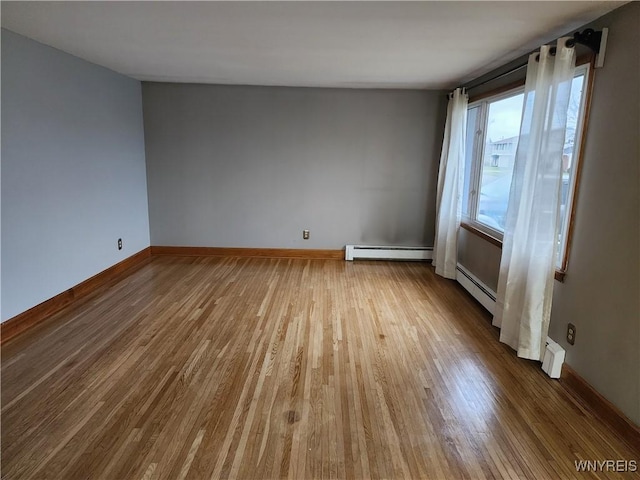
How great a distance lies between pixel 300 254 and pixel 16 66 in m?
3.46

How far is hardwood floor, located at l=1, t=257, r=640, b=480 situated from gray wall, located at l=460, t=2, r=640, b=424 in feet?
0.98

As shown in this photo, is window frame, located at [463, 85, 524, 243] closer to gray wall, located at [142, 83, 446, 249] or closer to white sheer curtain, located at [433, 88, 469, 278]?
white sheer curtain, located at [433, 88, 469, 278]

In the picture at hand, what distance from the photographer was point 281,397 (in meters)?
2.25

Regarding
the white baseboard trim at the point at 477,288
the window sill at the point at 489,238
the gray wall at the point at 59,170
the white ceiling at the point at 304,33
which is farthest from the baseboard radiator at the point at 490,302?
the gray wall at the point at 59,170

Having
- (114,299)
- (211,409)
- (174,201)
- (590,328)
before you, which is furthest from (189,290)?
(590,328)

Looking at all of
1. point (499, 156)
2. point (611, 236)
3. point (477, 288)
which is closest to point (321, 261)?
point (477, 288)

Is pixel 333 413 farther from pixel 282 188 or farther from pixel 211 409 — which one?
pixel 282 188

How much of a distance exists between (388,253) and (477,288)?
1525 millimetres

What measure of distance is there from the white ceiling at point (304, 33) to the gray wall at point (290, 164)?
3.15ft

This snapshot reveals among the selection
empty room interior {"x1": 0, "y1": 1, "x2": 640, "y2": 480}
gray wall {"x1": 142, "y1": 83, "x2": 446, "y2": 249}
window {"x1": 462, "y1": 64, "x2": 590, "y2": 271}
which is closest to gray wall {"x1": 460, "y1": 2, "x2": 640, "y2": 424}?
empty room interior {"x1": 0, "y1": 1, "x2": 640, "y2": 480}

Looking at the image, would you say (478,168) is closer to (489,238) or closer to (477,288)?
(489,238)

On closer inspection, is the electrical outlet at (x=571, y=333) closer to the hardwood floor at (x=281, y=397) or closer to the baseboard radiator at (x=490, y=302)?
the baseboard radiator at (x=490, y=302)

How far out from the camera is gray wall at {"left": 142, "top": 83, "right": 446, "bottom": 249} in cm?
491

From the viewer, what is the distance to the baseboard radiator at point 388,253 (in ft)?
16.8
